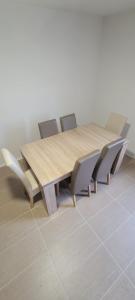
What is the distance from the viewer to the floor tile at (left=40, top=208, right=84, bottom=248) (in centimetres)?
181

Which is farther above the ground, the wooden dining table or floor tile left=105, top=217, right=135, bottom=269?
the wooden dining table

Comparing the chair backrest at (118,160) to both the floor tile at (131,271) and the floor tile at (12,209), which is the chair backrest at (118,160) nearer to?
the floor tile at (131,271)

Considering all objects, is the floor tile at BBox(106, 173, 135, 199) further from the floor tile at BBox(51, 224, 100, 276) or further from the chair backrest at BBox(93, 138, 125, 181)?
the floor tile at BBox(51, 224, 100, 276)

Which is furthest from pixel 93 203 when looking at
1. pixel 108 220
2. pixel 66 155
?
pixel 66 155

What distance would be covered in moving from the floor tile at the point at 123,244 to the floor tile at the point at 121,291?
142 mm

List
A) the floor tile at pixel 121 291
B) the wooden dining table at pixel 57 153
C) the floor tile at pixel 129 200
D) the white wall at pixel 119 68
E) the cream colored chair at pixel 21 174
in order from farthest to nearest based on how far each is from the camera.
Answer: the white wall at pixel 119 68
the floor tile at pixel 129 200
the wooden dining table at pixel 57 153
the cream colored chair at pixel 21 174
the floor tile at pixel 121 291

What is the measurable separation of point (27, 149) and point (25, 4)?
1937 millimetres

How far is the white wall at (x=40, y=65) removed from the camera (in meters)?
2.19

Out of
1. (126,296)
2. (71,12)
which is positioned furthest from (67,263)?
(71,12)

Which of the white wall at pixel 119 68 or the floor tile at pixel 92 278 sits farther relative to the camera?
the white wall at pixel 119 68

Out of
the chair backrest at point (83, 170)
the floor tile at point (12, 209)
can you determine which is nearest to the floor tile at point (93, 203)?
the chair backrest at point (83, 170)

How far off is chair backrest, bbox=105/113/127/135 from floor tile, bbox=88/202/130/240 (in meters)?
1.23

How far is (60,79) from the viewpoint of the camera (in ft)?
9.57

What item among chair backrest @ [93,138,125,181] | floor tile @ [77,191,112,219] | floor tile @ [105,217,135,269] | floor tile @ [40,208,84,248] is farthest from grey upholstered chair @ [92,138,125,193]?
floor tile @ [105,217,135,269]
